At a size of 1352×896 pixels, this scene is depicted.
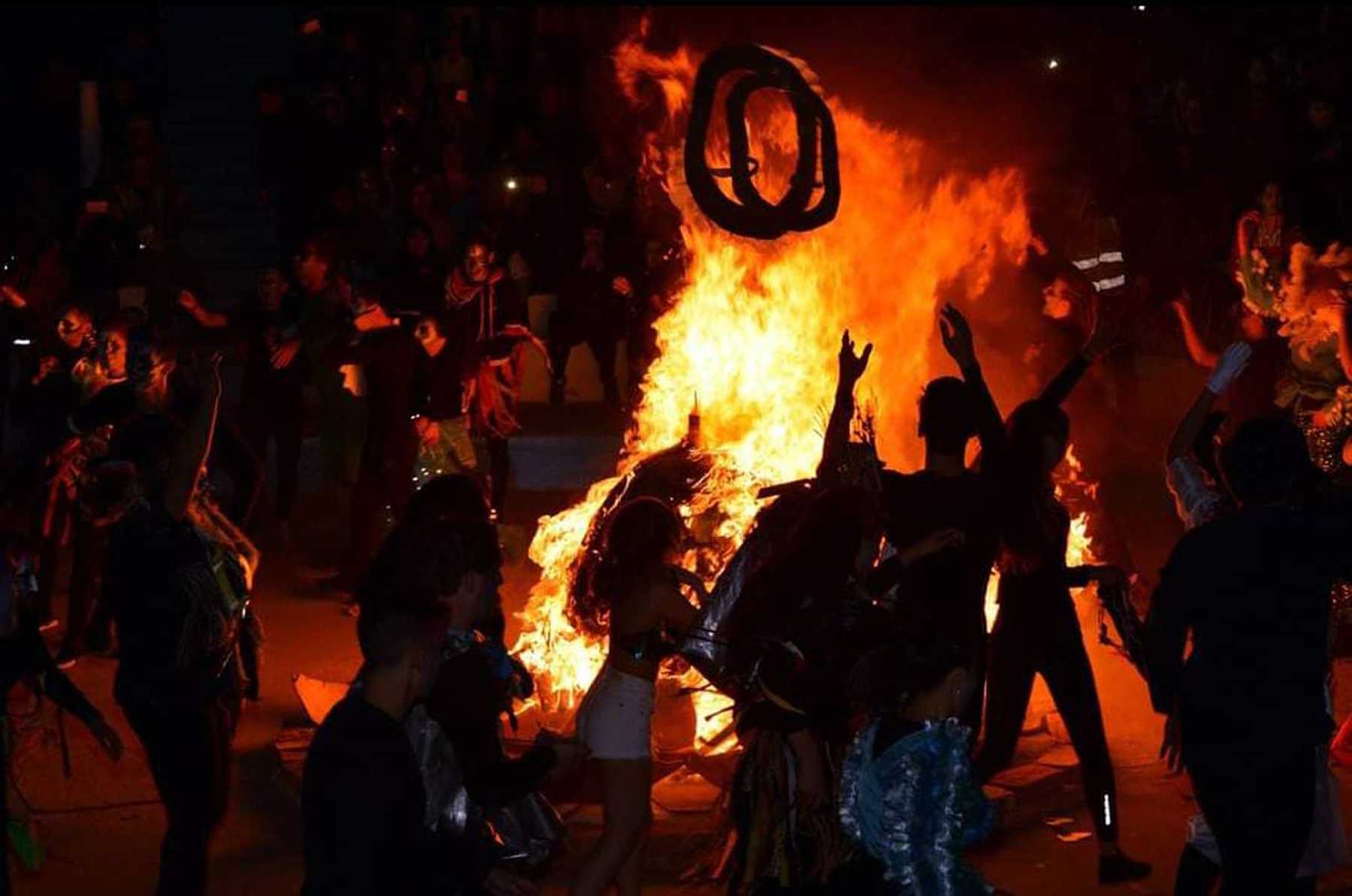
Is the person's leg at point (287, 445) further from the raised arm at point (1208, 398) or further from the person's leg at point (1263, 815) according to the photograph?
the person's leg at point (1263, 815)

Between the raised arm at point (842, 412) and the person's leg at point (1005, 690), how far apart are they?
2.84 ft

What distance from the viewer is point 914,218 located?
452 inches

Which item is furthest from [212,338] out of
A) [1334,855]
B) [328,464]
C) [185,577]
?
[1334,855]

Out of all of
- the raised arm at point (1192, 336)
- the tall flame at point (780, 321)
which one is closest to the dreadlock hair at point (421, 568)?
the tall flame at point (780, 321)

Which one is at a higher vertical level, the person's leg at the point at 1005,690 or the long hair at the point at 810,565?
the long hair at the point at 810,565

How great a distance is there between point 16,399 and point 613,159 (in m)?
8.78

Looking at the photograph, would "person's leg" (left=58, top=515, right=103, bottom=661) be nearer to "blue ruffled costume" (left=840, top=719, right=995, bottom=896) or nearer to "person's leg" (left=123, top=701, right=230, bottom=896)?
"person's leg" (left=123, top=701, right=230, bottom=896)

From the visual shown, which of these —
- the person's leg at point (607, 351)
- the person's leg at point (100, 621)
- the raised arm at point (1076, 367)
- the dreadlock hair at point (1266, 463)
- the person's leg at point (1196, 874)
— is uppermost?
the person's leg at point (607, 351)

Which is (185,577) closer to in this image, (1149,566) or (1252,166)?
(1149,566)

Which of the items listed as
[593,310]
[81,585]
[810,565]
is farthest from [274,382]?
[810,565]

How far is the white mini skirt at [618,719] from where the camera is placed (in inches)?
248

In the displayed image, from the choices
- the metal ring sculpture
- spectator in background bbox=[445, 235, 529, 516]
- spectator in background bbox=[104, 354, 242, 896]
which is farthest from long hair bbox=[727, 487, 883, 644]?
spectator in background bbox=[445, 235, 529, 516]

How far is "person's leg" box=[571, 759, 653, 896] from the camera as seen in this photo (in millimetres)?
6227

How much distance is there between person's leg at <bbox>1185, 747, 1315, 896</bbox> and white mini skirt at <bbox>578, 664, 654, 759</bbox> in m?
1.75
